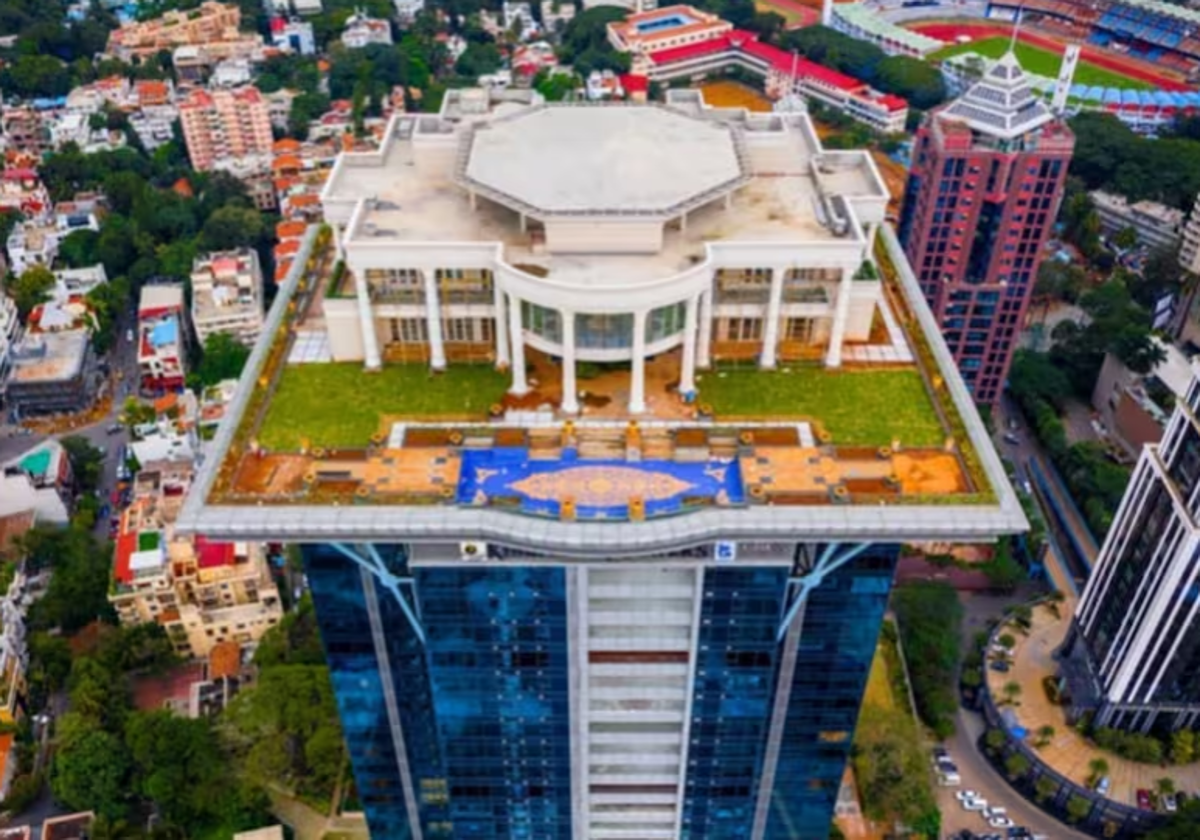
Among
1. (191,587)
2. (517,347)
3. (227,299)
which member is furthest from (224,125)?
(517,347)

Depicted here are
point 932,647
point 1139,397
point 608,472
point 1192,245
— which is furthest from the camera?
point 1192,245

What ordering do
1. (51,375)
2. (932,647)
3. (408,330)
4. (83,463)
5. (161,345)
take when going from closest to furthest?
1. (408,330)
2. (932,647)
3. (83,463)
4. (51,375)
5. (161,345)

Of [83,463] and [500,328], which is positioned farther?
[83,463]

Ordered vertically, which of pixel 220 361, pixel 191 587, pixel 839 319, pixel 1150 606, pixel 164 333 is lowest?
pixel 191 587

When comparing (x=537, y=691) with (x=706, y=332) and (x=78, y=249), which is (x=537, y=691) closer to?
(x=706, y=332)

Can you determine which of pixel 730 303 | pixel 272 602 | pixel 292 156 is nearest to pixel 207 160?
pixel 292 156

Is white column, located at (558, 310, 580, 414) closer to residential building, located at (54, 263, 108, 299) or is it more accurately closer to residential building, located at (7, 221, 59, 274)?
residential building, located at (54, 263, 108, 299)

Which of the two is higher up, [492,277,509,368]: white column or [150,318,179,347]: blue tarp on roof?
[492,277,509,368]: white column

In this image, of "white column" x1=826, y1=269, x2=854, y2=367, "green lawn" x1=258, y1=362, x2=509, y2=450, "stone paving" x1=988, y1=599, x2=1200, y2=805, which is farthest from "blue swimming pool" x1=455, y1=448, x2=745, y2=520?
"stone paving" x1=988, y1=599, x2=1200, y2=805
